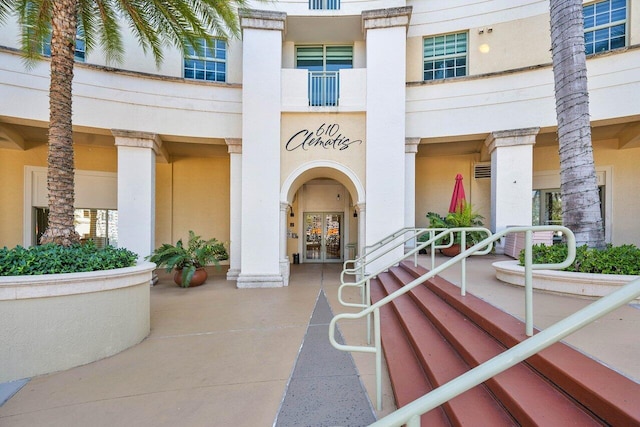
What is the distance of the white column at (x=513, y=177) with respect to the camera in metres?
8.75

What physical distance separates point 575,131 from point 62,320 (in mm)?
8430

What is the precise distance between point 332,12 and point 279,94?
3248 millimetres

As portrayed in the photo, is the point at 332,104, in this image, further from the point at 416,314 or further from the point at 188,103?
the point at 416,314

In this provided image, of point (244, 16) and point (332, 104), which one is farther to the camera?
point (332, 104)

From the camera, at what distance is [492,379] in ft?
7.80

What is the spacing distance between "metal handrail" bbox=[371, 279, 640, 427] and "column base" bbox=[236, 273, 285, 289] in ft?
25.3

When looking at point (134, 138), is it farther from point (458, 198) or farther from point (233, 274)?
point (458, 198)

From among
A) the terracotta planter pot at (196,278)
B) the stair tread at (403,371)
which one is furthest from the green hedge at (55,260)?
the stair tread at (403,371)

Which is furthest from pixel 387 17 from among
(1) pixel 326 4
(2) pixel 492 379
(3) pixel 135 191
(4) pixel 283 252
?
(2) pixel 492 379

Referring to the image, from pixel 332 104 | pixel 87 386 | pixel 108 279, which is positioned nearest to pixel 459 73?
pixel 332 104

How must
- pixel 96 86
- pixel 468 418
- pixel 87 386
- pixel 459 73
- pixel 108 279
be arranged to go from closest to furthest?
pixel 468 418 < pixel 87 386 < pixel 108 279 < pixel 96 86 < pixel 459 73

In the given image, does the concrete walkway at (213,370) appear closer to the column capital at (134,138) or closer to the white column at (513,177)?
the white column at (513,177)

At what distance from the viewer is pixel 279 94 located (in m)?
8.88

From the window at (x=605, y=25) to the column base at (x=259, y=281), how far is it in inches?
460
